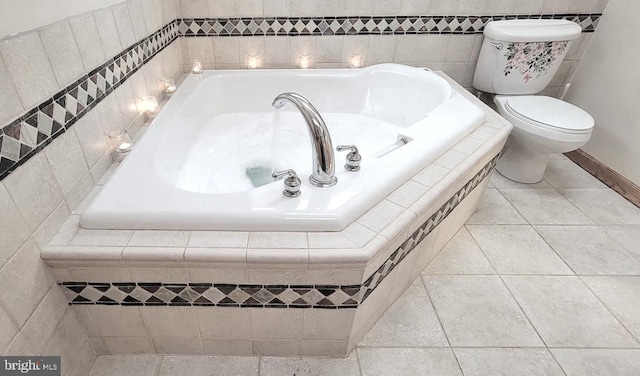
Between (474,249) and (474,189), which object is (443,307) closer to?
(474,249)

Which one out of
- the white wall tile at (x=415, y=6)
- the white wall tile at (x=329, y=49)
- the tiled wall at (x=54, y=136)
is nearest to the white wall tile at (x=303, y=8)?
the white wall tile at (x=329, y=49)

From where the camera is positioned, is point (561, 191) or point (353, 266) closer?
point (353, 266)

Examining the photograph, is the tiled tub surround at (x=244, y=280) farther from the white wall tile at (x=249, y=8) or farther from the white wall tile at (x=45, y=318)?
the white wall tile at (x=249, y=8)

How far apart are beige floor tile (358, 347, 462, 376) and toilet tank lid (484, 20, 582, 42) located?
1747mm

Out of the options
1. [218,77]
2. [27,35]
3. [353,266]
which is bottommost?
[353,266]

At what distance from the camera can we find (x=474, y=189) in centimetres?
163

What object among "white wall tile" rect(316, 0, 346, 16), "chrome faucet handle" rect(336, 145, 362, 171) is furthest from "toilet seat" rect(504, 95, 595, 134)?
"chrome faucet handle" rect(336, 145, 362, 171)

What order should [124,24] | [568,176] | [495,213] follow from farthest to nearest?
[568,176]
[495,213]
[124,24]

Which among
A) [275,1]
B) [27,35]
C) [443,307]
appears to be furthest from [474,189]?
[27,35]

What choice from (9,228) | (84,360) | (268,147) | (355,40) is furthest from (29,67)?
(355,40)

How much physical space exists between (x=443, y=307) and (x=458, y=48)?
5.44ft

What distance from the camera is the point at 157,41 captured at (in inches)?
70.5

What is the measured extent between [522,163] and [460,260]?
2.95 feet

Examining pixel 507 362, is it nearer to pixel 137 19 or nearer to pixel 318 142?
pixel 318 142
